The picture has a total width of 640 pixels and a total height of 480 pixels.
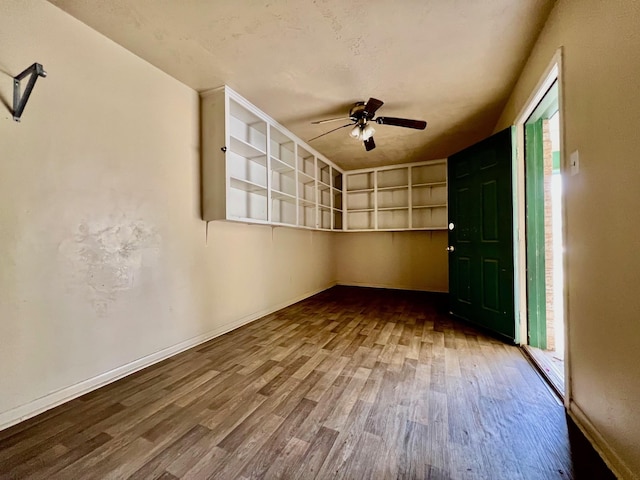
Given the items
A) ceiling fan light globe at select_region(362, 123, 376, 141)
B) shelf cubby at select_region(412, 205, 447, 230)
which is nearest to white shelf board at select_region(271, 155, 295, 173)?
ceiling fan light globe at select_region(362, 123, 376, 141)

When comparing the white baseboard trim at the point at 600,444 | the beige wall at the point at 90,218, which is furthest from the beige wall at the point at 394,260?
the white baseboard trim at the point at 600,444

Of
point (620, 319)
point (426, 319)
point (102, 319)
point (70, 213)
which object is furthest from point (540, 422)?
point (70, 213)

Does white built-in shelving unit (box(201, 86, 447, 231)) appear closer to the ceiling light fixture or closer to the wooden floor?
the ceiling light fixture

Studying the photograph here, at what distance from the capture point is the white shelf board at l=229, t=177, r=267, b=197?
294cm

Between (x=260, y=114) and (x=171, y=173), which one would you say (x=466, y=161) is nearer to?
(x=260, y=114)

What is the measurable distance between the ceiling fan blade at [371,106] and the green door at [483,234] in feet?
4.38

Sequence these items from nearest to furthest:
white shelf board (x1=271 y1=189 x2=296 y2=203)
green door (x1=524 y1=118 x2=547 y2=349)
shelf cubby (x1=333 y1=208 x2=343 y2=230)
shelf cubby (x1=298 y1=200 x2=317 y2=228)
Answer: green door (x1=524 y1=118 x2=547 y2=349)
white shelf board (x1=271 y1=189 x2=296 y2=203)
shelf cubby (x1=298 y1=200 x2=317 y2=228)
shelf cubby (x1=333 y1=208 x2=343 y2=230)

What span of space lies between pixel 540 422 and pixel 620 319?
0.78m

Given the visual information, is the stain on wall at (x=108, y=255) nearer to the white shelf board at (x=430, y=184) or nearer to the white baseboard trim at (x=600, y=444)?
the white baseboard trim at (x=600, y=444)

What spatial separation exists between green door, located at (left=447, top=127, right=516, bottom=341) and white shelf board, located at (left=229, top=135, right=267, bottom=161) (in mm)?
2534

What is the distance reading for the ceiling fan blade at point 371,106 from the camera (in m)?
2.47

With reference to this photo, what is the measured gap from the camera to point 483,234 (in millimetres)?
2975

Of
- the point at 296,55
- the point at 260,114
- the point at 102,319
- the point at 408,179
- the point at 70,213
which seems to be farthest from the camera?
the point at 408,179

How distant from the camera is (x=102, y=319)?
6.27 feet
